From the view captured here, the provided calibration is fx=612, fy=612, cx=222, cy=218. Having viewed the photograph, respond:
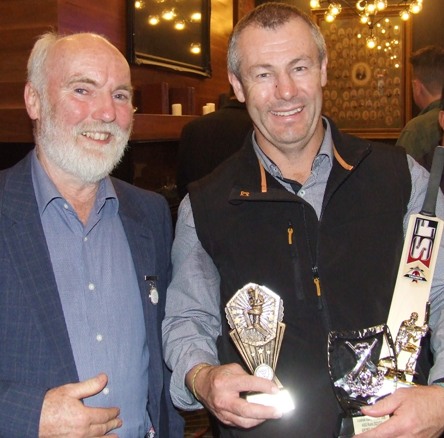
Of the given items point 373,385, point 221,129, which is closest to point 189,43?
point 221,129

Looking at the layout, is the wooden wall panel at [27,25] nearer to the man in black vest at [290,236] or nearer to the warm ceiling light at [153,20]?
the warm ceiling light at [153,20]

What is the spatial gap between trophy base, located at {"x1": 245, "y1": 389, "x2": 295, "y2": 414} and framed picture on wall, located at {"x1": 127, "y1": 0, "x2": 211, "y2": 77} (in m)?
3.24

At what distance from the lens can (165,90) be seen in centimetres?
438

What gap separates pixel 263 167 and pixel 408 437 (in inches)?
32.5

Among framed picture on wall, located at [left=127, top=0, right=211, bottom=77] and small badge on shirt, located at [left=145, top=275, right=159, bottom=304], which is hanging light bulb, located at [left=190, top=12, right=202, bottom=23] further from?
small badge on shirt, located at [left=145, top=275, right=159, bottom=304]

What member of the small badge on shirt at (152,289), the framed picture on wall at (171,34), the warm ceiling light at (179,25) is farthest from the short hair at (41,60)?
the warm ceiling light at (179,25)

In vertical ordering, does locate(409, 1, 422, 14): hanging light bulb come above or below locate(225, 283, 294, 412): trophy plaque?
above

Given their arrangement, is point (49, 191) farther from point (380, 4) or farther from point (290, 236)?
point (380, 4)

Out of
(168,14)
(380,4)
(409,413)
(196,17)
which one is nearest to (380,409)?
(409,413)

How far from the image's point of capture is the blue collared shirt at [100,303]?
1728mm

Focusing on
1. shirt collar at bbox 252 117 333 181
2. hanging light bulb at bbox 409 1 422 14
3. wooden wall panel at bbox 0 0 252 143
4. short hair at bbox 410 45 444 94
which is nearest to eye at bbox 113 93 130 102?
shirt collar at bbox 252 117 333 181

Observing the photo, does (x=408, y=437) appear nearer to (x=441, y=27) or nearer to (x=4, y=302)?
(x=4, y=302)

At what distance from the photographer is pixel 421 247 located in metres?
1.64

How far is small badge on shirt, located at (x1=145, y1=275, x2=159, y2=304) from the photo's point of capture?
1865mm
